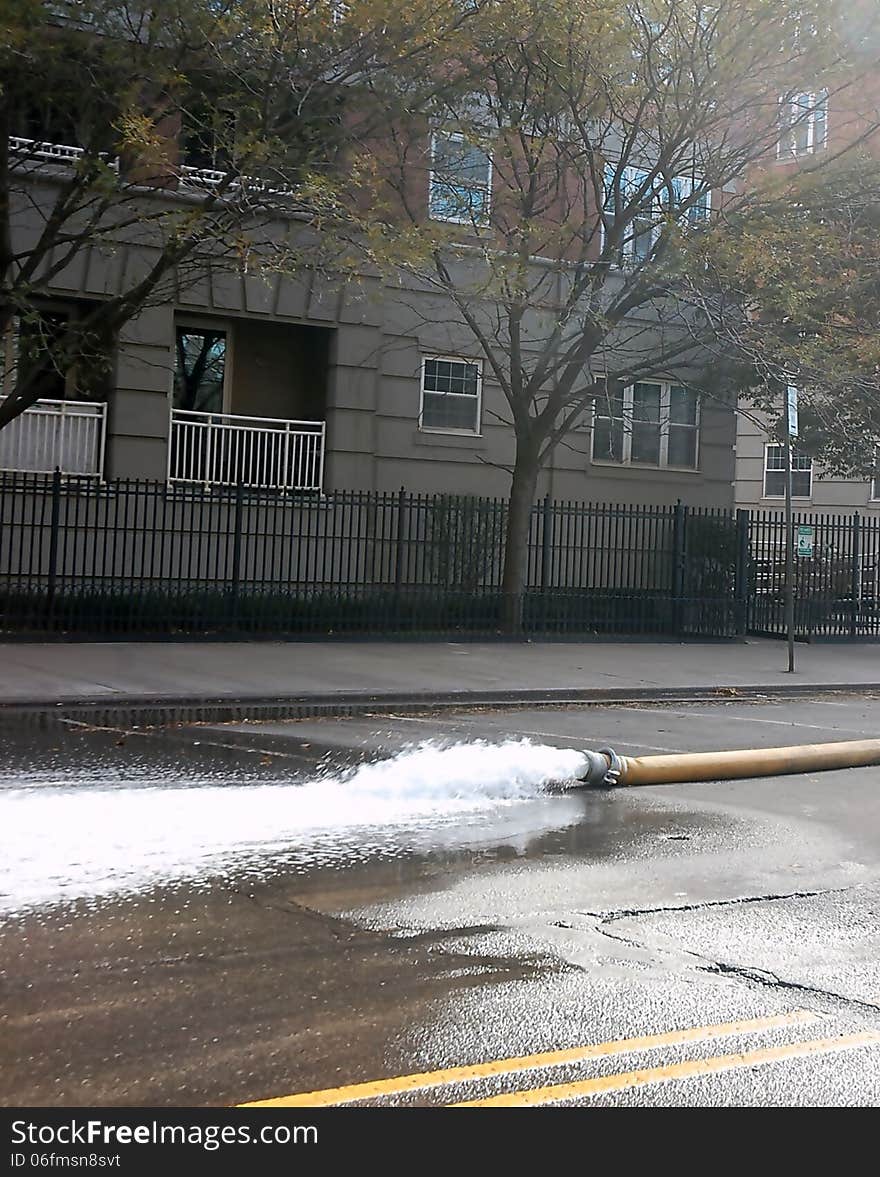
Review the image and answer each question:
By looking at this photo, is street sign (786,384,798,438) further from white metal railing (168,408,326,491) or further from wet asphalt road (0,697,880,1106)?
wet asphalt road (0,697,880,1106)

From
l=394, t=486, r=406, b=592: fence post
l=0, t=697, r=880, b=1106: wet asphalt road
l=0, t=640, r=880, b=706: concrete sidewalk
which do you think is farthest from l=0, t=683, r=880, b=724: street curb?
l=394, t=486, r=406, b=592: fence post

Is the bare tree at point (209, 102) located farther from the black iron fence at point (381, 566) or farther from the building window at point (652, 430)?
the building window at point (652, 430)

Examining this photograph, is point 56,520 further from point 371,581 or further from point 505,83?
point 505,83

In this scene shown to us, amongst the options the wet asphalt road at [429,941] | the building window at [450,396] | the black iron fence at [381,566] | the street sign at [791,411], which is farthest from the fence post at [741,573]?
the wet asphalt road at [429,941]

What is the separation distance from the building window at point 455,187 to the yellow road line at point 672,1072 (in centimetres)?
1604

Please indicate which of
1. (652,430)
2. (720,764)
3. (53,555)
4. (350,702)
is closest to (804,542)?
(652,430)

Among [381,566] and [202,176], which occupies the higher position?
[202,176]

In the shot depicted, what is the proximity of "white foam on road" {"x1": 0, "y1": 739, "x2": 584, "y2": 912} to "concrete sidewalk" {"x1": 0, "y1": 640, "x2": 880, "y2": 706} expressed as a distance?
14.9 ft

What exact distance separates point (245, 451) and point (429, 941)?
1747cm

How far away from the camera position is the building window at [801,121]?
1923 centimetres

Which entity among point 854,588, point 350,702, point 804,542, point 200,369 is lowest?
point 350,702

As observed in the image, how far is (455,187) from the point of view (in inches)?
793

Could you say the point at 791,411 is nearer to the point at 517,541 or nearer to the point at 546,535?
the point at 517,541

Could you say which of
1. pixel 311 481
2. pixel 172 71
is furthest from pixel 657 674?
pixel 172 71
